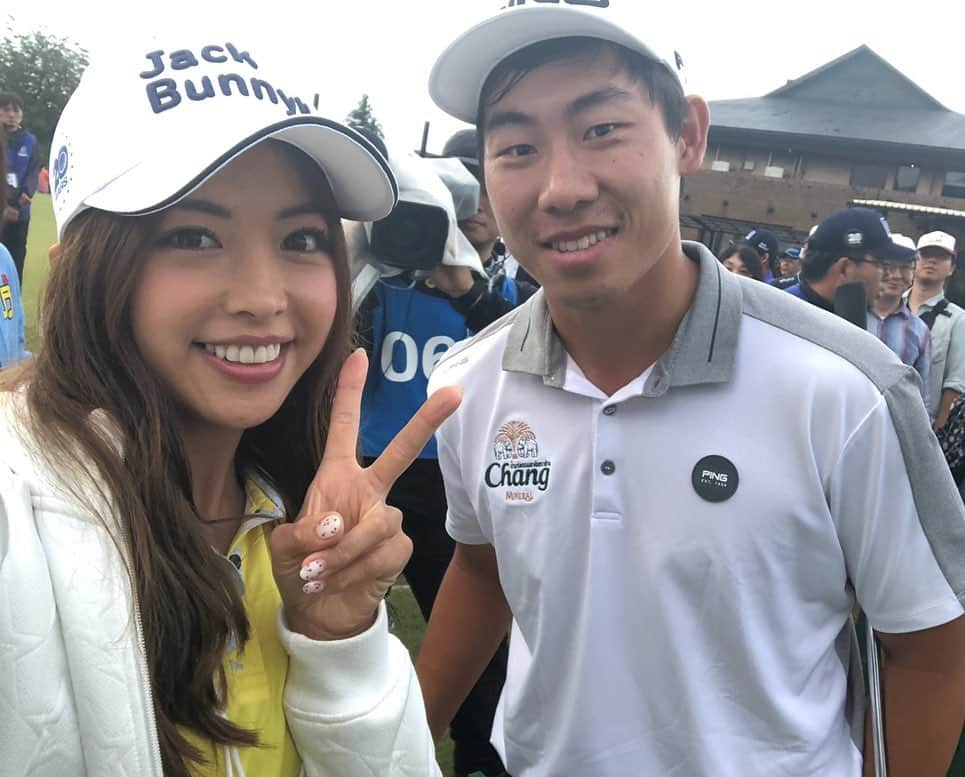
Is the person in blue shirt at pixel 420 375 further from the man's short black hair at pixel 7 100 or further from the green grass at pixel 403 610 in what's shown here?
the man's short black hair at pixel 7 100

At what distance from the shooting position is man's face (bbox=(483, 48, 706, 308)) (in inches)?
54.4

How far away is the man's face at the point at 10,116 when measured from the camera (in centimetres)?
731

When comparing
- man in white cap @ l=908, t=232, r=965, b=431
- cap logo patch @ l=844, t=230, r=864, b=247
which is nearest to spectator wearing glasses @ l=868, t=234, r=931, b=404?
cap logo patch @ l=844, t=230, r=864, b=247

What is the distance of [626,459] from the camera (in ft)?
4.57

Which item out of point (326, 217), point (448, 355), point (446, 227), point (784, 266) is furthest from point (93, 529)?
point (784, 266)

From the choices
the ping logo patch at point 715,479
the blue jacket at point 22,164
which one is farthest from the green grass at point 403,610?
the blue jacket at point 22,164

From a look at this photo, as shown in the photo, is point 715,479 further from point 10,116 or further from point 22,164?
point 22,164

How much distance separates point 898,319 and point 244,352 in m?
4.38

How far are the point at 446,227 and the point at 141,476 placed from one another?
188 cm

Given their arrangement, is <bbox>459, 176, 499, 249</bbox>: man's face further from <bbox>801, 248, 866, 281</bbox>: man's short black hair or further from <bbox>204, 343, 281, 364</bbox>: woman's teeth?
<bbox>204, 343, 281, 364</bbox>: woman's teeth

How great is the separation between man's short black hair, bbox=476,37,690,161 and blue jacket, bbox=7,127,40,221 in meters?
7.35

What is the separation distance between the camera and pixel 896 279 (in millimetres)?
4328

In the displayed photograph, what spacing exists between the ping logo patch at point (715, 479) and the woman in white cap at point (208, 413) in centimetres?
45

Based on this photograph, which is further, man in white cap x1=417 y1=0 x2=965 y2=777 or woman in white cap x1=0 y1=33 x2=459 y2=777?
man in white cap x1=417 y1=0 x2=965 y2=777
